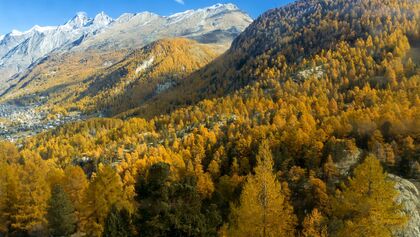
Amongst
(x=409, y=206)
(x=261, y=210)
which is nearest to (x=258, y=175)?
(x=261, y=210)

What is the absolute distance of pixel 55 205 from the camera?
72.3 meters

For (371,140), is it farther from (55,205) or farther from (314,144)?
(55,205)

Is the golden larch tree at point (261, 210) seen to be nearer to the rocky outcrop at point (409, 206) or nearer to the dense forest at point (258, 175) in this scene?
the dense forest at point (258, 175)

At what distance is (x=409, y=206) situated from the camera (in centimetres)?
6216

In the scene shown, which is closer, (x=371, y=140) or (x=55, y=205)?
(x=55, y=205)

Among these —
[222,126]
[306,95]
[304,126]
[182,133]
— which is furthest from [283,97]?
[304,126]

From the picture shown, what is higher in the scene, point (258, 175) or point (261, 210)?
point (258, 175)

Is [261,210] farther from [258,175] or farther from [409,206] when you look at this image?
[409,206]

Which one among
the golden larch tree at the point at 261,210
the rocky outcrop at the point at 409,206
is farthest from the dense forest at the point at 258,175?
the rocky outcrop at the point at 409,206

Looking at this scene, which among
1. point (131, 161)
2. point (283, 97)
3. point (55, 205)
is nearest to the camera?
point (55, 205)

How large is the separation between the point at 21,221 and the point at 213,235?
196 feet

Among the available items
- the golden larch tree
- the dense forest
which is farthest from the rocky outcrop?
the golden larch tree

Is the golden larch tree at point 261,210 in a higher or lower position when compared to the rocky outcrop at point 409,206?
higher

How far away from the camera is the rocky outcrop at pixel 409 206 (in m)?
56.2
